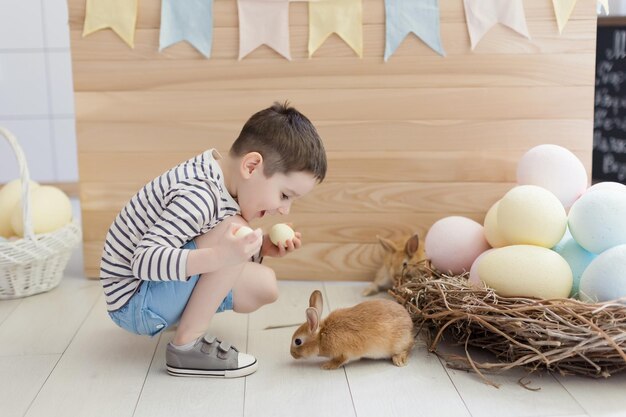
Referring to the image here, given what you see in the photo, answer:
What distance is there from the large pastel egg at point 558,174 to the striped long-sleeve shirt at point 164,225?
812 mm

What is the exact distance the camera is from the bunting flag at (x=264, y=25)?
2119 mm

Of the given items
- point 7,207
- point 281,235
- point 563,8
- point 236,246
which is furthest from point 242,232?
point 563,8

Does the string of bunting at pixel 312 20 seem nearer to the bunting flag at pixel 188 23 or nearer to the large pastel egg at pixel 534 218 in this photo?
the bunting flag at pixel 188 23

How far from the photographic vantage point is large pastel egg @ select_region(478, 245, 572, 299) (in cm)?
157

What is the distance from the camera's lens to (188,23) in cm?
213

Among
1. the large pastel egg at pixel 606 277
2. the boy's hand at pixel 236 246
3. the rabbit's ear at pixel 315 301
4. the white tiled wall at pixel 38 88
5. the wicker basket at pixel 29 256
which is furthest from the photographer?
the white tiled wall at pixel 38 88

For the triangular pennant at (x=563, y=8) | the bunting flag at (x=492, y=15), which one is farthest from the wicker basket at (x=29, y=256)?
the triangular pennant at (x=563, y=8)

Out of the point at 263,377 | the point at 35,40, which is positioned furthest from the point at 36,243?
the point at 35,40

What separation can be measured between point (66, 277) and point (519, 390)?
1.45 meters

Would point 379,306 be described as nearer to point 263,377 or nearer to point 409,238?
point 263,377

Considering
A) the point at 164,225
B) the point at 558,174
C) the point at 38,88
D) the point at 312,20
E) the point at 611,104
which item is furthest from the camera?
the point at 38,88

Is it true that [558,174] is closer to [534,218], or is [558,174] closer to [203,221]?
[534,218]

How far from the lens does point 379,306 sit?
1.64 m

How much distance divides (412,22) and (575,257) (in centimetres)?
82
